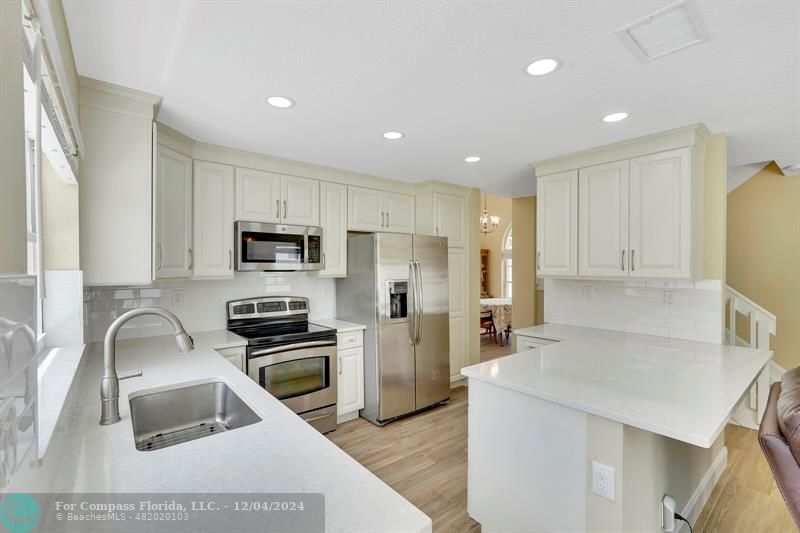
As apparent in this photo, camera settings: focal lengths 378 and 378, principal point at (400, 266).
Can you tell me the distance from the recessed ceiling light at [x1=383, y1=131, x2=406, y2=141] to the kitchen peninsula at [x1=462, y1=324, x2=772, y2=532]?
1.61 metres

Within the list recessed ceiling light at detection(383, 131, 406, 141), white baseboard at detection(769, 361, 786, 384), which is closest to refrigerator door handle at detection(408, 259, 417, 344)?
recessed ceiling light at detection(383, 131, 406, 141)

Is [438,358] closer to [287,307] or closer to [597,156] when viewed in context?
[287,307]

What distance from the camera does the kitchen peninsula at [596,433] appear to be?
153 cm

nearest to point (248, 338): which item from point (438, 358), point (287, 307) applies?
point (287, 307)

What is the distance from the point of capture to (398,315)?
139 inches

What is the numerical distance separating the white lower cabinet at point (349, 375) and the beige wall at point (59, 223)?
1987 mm

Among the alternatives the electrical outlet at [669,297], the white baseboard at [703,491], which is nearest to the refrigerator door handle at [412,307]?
the electrical outlet at [669,297]

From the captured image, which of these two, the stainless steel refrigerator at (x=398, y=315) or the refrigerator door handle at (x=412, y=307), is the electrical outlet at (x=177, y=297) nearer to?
the stainless steel refrigerator at (x=398, y=315)

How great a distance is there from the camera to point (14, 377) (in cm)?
55

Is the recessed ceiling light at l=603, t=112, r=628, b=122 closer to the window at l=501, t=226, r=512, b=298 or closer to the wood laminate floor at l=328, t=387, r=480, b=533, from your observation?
the wood laminate floor at l=328, t=387, r=480, b=533

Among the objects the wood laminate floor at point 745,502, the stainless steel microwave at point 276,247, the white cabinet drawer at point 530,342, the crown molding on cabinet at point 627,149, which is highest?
the crown molding on cabinet at point 627,149

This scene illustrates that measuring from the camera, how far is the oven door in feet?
9.25

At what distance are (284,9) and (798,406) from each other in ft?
6.43

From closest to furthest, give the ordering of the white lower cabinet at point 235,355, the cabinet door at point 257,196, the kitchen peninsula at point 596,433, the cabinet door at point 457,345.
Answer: the kitchen peninsula at point 596,433, the white lower cabinet at point 235,355, the cabinet door at point 257,196, the cabinet door at point 457,345
